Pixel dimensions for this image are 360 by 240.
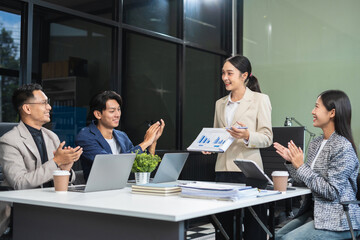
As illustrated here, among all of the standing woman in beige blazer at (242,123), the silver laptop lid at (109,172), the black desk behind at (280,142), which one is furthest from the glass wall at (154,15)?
the silver laptop lid at (109,172)

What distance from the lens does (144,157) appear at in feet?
8.13

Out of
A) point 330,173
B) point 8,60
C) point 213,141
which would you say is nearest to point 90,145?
point 213,141

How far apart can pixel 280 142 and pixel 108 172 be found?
223cm

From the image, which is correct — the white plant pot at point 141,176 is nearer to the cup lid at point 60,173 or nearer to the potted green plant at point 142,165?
the potted green plant at point 142,165

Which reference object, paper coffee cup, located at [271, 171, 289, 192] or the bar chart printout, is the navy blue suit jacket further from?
paper coffee cup, located at [271, 171, 289, 192]

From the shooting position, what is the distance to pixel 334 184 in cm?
218

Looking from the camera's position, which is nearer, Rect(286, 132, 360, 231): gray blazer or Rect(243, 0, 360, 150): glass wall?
Rect(286, 132, 360, 231): gray blazer

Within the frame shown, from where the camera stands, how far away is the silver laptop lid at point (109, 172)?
2141 millimetres

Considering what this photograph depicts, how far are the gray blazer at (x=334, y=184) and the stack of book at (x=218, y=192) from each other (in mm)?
344

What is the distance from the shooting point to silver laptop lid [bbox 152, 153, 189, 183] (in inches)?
99.9


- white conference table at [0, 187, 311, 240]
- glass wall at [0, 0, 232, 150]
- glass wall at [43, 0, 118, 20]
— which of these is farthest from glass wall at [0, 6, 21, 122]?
white conference table at [0, 187, 311, 240]

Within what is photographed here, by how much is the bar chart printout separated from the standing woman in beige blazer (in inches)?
2.1

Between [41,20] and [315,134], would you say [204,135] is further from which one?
[41,20]

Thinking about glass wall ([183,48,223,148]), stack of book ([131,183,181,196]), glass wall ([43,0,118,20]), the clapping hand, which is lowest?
stack of book ([131,183,181,196])
